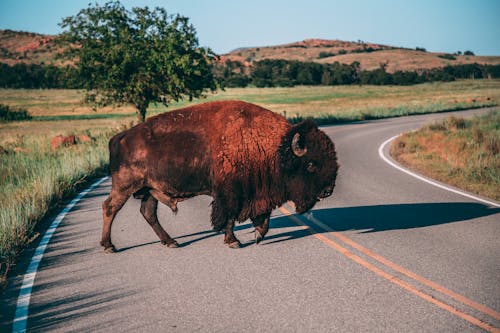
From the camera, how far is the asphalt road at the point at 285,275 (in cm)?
462

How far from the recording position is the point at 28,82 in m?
91.5

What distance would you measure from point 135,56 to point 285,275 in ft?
63.3

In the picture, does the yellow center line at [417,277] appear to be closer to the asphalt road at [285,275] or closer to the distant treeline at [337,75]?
the asphalt road at [285,275]

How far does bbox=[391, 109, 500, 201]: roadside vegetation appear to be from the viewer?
1198 cm

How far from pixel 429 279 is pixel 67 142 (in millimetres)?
19683

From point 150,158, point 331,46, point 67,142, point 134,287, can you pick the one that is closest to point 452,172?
point 150,158

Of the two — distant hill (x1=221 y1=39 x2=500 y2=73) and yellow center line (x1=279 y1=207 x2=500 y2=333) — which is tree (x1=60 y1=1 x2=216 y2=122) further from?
distant hill (x1=221 y1=39 x2=500 y2=73)

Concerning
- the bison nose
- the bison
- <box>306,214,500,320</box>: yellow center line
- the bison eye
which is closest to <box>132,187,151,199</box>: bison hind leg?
the bison

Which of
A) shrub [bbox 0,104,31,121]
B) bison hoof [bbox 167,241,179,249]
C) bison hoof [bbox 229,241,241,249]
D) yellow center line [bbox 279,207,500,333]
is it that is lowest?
shrub [bbox 0,104,31,121]

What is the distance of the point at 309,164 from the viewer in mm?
6477

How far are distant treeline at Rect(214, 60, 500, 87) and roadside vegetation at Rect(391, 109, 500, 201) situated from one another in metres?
75.7

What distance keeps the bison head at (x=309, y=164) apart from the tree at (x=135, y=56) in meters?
17.2

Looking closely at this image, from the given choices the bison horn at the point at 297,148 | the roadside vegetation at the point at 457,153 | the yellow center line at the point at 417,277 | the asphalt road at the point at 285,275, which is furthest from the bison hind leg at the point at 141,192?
the roadside vegetation at the point at 457,153

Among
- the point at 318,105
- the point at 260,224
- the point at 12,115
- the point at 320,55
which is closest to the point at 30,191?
the point at 260,224
